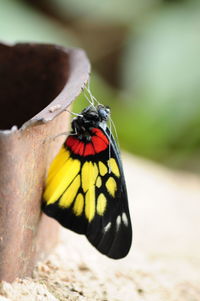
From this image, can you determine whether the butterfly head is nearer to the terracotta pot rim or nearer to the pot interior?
the terracotta pot rim

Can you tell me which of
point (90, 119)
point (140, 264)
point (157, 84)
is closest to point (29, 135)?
point (90, 119)

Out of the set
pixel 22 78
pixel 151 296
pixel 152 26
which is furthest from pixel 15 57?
pixel 152 26

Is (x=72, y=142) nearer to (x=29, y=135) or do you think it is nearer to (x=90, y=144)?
(x=90, y=144)

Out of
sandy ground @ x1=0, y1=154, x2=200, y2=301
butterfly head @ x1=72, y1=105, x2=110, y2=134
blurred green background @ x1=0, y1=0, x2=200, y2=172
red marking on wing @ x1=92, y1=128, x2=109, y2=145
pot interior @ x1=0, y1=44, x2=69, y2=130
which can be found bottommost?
sandy ground @ x1=0, y1=154, x2=200, y2=301

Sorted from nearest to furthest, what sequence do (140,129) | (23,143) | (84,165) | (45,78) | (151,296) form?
(23,143) < (84,165) < (151,296) < (45,78) < (140,129)

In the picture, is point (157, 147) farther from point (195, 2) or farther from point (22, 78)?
point (22, 78)

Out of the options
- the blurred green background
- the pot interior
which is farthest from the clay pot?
the blurred green background

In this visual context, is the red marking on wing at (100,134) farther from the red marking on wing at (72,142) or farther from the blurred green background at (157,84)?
the blurred green background at (157,84)
